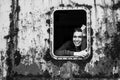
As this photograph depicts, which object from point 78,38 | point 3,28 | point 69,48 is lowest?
point 69,48

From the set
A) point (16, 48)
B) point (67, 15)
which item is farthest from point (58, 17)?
point (16, 48)

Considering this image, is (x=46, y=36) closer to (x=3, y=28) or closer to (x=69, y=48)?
(x=69, y=48)

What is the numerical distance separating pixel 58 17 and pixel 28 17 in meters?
0.40

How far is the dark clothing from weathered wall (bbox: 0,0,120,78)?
0.39 feet

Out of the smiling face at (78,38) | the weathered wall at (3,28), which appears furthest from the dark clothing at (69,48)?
the weathered wall at (3,28)

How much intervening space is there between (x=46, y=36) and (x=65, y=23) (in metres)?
0.58

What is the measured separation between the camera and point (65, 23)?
13.4 feet

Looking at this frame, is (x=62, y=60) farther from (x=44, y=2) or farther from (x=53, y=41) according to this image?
(x=44, y=2)

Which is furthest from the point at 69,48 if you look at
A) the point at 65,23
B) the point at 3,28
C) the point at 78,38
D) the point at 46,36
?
the point at 3,28

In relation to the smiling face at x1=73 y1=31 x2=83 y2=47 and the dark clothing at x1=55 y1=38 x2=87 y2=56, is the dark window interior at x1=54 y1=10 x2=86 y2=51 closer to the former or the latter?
the dark clothing at x1=55 y1=38 x2=87 y2=56

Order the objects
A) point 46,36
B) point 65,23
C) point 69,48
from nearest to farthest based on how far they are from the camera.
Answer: point 46,36
point 69,48
point 65,23

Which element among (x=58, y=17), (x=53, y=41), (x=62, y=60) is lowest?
(x=62, y=60)

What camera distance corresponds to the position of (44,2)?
362 centimetres

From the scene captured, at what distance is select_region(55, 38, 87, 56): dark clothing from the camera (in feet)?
11.6
